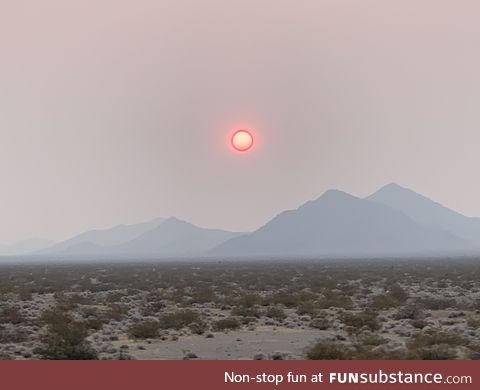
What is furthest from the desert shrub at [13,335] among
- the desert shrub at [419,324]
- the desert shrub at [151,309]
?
the desert shrub at [419,324]

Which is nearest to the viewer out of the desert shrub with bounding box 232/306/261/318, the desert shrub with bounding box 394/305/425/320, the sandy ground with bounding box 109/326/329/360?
the sandy ground with bounding box 109/326/329/360

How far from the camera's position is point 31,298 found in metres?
38.1

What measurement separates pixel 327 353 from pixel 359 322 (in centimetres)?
789

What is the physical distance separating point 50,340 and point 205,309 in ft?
45.5

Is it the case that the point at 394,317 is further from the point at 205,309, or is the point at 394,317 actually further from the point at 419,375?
the point at 419,375

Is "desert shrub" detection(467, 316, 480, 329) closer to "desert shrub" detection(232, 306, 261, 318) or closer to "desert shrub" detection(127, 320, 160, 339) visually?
"desert shrub" detection(232, 306, 261, 318)

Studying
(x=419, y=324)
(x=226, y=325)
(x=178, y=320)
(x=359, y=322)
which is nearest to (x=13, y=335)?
(x=178, y=320)

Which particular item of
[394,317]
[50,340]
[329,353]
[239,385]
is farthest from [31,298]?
[239,385]

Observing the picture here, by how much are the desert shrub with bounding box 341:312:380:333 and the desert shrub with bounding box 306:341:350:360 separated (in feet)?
18.0

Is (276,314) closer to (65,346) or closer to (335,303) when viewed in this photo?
(335,303)

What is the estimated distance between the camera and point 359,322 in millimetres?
23828

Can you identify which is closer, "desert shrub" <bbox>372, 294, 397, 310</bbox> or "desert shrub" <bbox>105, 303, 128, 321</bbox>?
"desert shrub" <bbox>105, 303, 128, 321</bbox>

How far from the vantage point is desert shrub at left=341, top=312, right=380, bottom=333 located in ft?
74.2

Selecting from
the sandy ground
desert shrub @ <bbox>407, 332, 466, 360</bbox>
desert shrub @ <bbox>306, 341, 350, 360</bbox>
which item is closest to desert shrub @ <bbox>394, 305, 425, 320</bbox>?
desert shrub @ <bbox>407, 332, 466, 360</bbox>
